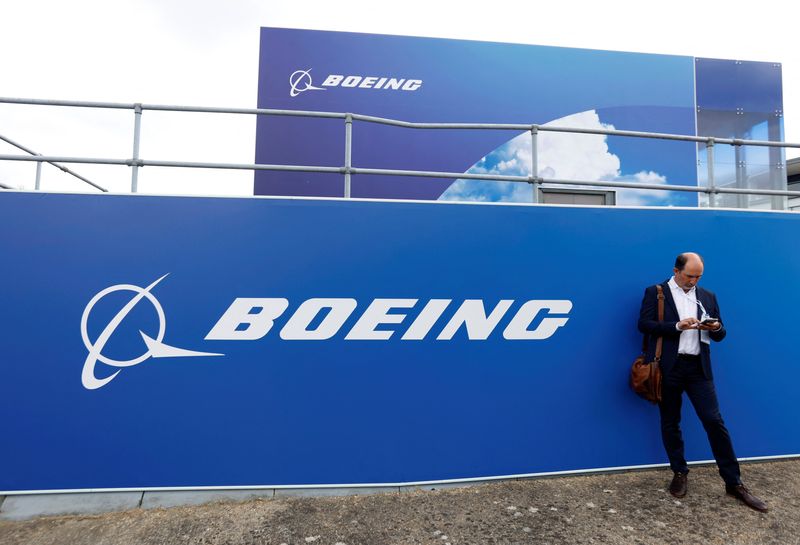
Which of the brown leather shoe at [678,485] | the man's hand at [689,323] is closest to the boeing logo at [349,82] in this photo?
the man's hand at [689,323]

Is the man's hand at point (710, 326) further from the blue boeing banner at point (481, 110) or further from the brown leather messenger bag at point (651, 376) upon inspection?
the blue boeing banner at point (481, 110)

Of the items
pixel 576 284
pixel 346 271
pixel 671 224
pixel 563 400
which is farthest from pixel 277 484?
pixel 671 224

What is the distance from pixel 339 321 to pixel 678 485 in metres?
2.88

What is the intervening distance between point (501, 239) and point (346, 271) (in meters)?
1.30

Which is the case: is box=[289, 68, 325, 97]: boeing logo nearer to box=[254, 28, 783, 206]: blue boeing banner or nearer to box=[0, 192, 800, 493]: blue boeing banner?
box=[254, 28, 783, 206]: blue boeing banner

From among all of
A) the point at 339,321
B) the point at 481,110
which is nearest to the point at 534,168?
the point at 339,321

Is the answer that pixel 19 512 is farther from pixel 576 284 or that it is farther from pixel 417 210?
pixel 576 284

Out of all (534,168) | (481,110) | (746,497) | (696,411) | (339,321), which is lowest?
(746,497)

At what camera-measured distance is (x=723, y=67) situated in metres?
6.05

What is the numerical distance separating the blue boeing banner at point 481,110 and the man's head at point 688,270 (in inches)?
92.5

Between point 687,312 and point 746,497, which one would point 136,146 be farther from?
point 746,497

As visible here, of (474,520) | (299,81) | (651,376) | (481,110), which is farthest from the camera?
(481,110)

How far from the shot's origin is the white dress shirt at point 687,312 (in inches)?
125

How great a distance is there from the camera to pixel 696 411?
318 centimetres
